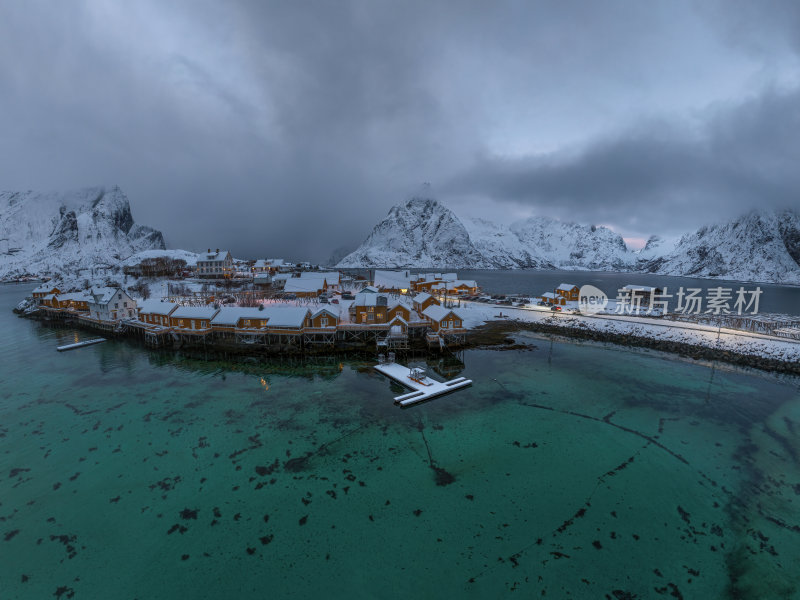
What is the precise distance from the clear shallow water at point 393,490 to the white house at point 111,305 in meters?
27.7

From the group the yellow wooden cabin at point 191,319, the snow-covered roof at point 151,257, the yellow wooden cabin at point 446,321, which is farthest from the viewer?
the snow-covered roof at point 151,257

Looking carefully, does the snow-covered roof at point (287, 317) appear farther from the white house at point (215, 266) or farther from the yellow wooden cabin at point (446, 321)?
the white house at point (215, 266)

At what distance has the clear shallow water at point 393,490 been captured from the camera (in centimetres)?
1323

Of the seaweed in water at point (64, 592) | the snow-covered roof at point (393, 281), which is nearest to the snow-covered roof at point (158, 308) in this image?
the seaweed in water at point (64, 592)

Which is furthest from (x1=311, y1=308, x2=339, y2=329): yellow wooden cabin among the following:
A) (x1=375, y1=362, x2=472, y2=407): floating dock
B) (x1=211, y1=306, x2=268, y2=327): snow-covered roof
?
(x1=375, y1=362, x2=472, y2=407): floating dock

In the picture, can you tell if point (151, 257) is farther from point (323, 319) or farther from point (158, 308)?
point (323, 319)

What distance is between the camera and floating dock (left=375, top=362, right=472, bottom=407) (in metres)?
27.7

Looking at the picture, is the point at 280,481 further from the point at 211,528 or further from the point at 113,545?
the point at 113,545

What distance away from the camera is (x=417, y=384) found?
3033 cm

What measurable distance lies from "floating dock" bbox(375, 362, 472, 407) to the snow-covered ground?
2500 cm

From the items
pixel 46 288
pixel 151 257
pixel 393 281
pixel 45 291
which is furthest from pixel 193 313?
pixel 151 257

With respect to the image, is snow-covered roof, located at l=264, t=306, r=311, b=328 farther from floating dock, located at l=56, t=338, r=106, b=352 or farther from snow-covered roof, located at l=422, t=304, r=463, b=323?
floating dock, located at l=56, t=338, r=106, b=352

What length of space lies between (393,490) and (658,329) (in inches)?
2121

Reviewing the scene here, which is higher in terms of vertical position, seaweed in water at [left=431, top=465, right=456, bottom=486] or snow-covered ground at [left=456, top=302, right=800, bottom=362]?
snow-covered ground at [left=456, top=302, right=800, bottom=362]
